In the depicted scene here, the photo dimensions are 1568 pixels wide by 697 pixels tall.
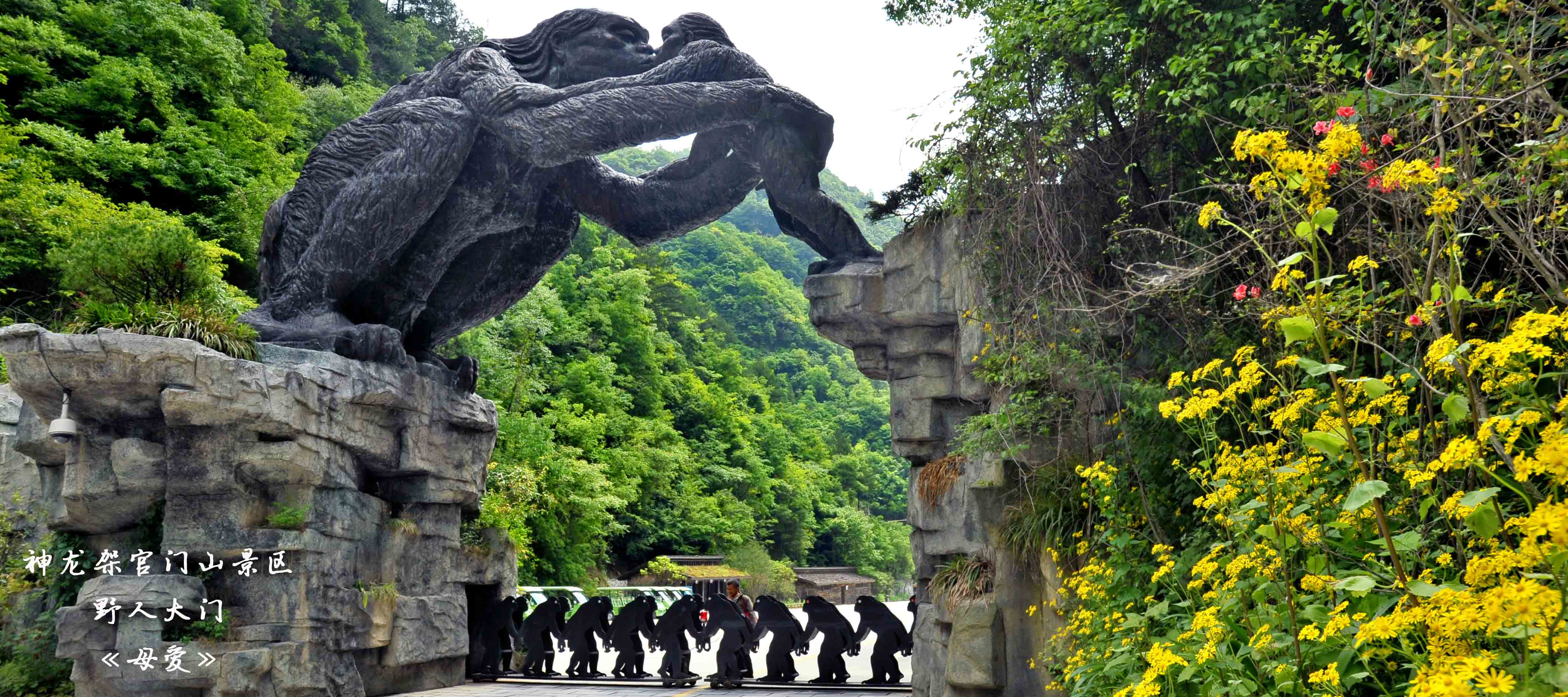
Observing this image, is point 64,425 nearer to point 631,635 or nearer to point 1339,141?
point 631,635

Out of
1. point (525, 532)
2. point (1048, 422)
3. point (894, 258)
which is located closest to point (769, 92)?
point (894, 258)

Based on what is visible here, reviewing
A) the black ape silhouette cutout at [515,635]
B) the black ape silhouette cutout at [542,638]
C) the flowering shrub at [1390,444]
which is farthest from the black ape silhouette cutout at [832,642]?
the flowering shrub at [1390,444]

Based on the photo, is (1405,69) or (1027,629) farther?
(1027,629)

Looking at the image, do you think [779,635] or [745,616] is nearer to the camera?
[779,635]

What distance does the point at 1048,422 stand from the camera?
4.93 m

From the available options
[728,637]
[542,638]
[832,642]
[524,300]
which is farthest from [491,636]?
[524,300]

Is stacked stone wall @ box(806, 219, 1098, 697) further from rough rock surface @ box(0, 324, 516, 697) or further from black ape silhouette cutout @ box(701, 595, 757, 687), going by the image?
rough rock surface @ box(0, 324, 516, 697)

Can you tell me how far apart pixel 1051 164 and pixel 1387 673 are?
9.81 feet

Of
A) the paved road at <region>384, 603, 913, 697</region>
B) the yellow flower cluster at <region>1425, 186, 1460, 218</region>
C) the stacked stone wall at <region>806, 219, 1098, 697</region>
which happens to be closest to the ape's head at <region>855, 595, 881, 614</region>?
the paved road at <region>384, 603, 913, 697</region>

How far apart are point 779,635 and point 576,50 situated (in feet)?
15.1

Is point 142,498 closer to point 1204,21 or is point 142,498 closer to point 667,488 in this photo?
point 1204,21

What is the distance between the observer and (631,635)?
8500 millimetres

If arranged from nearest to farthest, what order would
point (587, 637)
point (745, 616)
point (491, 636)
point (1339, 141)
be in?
point (1339, 141) < point (745, 616) < point (491, 636) < point (587, 637)

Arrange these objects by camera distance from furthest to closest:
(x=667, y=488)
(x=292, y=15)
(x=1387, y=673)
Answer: (x=292, y=15) < (x=667, y=488) < (x=1387, y=673)
